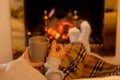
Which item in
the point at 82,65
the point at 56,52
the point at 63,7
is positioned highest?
the point at 63,7

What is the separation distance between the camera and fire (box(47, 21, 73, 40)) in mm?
2502

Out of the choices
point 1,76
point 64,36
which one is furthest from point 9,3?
point 1,76

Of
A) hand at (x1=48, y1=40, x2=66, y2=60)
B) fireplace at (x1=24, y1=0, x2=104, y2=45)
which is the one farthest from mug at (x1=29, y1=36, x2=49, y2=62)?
fireplace at (x1=24, y1=0, x2=104, y2=45)

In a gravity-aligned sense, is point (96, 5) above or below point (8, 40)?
above

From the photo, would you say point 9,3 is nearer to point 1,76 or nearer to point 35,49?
point 35,49

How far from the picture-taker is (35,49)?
1.19 metres

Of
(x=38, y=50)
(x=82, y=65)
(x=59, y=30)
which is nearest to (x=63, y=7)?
(x=59, y=30)

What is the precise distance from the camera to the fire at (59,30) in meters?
2.50

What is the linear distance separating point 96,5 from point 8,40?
35.8 inches

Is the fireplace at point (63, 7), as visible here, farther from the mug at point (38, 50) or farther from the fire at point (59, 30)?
the mug at point (38, 50)

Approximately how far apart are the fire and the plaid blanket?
1.05 m

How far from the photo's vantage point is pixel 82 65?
4.57 feet

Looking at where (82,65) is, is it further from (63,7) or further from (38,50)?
(63,7)

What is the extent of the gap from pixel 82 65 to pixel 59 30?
1.16m
